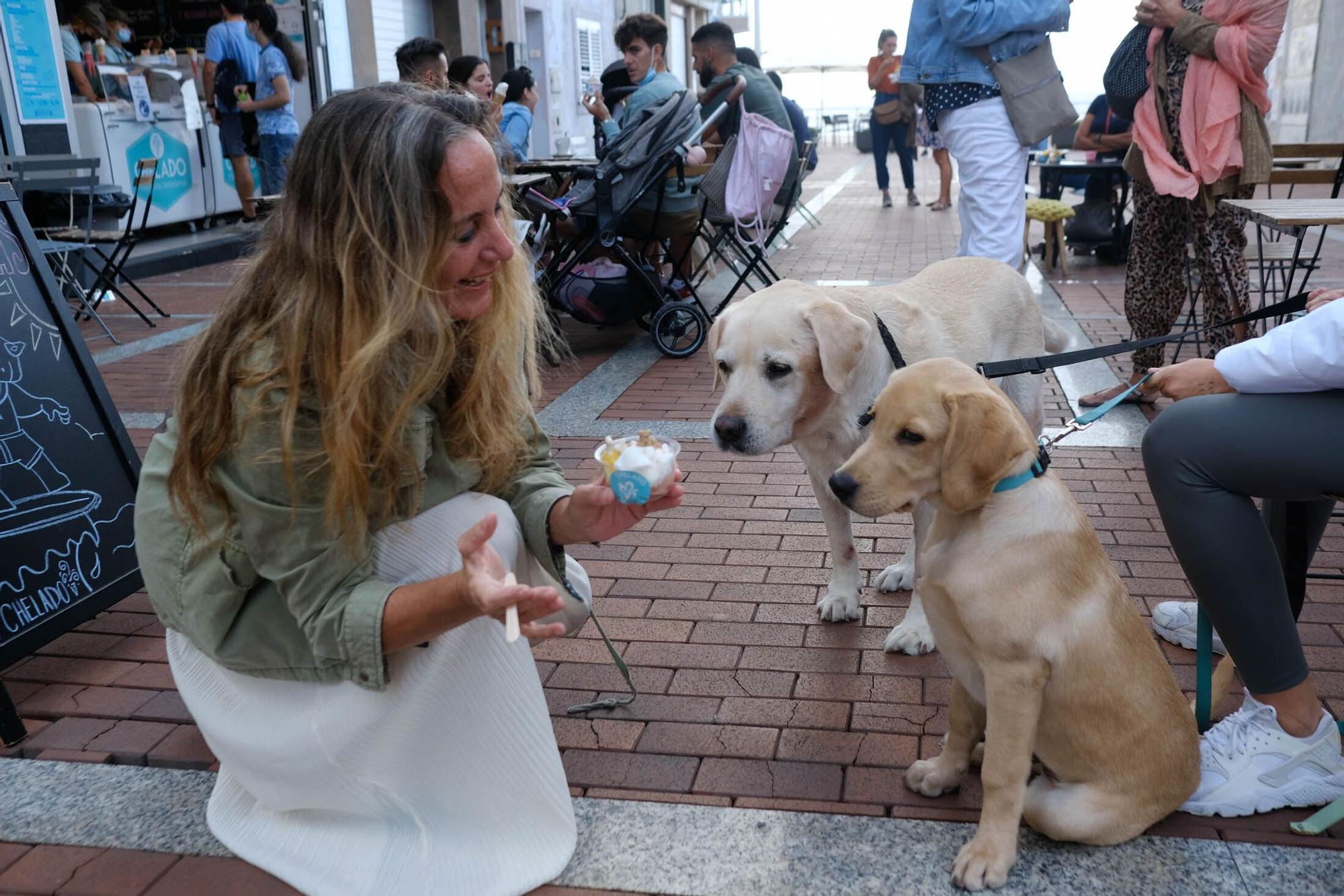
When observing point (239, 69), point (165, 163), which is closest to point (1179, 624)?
A: point (239, 69)

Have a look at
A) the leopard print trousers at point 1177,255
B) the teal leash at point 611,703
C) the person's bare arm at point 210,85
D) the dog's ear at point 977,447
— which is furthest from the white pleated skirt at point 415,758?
the person's bare arm at point 210,85

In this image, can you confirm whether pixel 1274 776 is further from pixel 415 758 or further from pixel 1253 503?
pixel 415 758

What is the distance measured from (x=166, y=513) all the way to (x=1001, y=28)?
4.37 m

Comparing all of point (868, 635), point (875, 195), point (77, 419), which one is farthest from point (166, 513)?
point (875, 195)

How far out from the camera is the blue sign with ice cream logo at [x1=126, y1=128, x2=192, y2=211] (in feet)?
40.3

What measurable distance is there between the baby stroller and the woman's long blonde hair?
5.00 m

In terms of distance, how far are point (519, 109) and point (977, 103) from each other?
5947mm

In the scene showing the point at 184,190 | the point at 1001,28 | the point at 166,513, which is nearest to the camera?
the point at 166,513

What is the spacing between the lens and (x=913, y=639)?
11.2 feet

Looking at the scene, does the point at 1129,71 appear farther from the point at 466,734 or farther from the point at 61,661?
the point at 61,661

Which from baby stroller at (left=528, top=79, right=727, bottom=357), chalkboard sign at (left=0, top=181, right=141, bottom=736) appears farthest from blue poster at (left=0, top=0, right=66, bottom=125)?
chalkboard sign at (left=0, top=181, right=141, bottom=736)

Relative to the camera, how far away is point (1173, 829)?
2523 mm

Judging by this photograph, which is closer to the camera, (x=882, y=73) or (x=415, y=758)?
(x=415, y=758)

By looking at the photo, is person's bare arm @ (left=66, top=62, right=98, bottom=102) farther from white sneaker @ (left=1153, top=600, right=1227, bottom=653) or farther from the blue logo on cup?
white sneaker @ (left=1153, top=600, right=1227, bottom=653)
